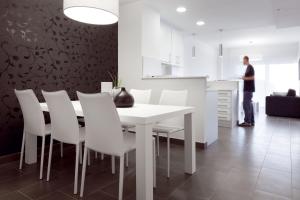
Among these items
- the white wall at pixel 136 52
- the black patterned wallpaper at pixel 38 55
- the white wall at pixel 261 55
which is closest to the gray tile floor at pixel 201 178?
the black patterned wallpaper at pixel 38 55

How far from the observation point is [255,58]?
28.0 ft

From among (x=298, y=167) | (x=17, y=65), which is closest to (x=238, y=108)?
(x=298, y=167)

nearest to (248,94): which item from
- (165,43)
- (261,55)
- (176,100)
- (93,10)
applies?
(165,43)

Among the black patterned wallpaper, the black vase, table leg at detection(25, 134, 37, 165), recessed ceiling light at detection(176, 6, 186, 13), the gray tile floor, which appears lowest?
the gray tile floor

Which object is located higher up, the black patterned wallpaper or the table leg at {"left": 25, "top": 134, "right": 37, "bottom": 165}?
the black patterned wallpaper

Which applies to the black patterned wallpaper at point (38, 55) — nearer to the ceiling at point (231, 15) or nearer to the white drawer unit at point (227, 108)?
the ceiling at point (231, 15)

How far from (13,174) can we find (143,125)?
5.60 ft

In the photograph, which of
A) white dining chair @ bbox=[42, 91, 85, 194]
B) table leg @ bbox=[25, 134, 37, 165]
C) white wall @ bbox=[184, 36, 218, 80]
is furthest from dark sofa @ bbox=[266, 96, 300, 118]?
table leg @ bbox=[25, 134, 37, 165]

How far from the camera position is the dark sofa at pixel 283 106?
5988 mm

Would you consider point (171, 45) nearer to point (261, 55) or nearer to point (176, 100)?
point (176, 100)

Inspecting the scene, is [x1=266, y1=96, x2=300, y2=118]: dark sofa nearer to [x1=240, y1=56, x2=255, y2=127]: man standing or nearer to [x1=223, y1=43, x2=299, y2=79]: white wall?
[x1=240, y1=56, x2=255, y2=127]: man standing

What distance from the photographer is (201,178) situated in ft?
7.20

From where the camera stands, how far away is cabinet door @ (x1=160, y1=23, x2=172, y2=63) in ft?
15.8

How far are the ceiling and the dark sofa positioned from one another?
2.01 meters
